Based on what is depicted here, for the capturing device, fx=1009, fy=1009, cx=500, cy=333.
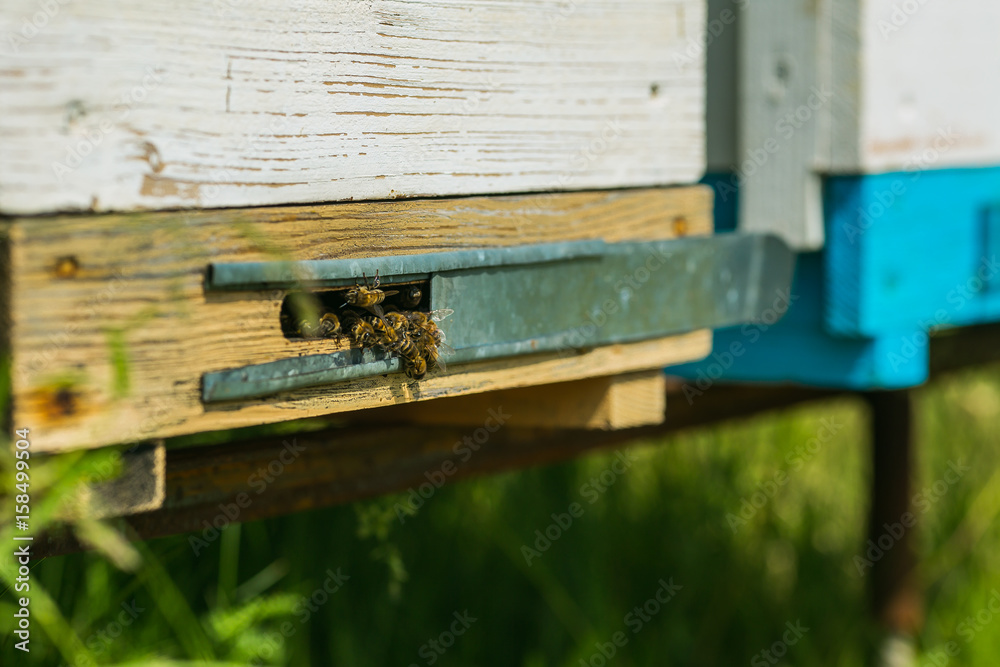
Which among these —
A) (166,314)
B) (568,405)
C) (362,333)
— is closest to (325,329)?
(362,333)

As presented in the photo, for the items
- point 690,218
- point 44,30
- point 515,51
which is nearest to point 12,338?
point 44,30

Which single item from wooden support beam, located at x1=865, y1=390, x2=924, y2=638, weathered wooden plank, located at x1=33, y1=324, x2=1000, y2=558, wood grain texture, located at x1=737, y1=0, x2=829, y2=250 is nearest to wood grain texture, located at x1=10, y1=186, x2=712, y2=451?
weathered wooden plank, located at x1=33, y1=324, x2=1000, y2=558

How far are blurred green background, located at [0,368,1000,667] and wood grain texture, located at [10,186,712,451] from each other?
69 centimetres

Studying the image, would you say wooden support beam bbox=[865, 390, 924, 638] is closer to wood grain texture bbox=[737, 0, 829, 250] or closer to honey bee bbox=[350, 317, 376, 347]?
wood grain texture bbox=[737, 0, 829, 250]

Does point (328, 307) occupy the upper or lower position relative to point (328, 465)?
upper

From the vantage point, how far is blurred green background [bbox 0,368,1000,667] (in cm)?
208

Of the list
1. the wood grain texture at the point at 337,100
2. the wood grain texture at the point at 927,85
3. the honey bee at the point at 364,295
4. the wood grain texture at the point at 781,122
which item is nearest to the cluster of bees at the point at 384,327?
the honey bee at the point at 364,295

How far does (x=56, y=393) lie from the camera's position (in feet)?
3.07

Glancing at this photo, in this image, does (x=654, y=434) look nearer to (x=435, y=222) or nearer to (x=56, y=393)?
(x=435, y=222)

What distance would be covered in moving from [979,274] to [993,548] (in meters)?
1.97

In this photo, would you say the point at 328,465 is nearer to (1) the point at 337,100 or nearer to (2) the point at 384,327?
Answer: (2) the point at 384,327

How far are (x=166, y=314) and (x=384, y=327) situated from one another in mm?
269

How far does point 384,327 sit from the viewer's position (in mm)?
1188

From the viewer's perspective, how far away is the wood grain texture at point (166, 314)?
36.3 inches
